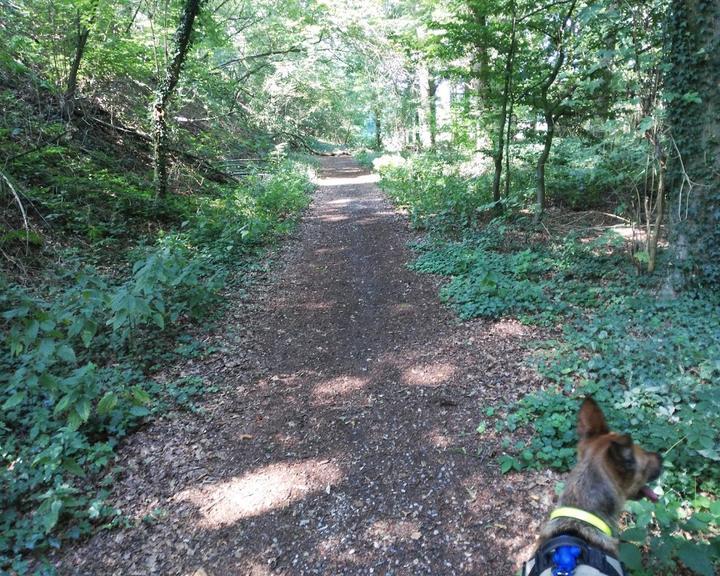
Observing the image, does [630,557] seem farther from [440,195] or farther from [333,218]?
[333,218]

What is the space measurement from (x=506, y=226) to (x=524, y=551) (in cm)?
741

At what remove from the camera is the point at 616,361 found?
440 centimetres

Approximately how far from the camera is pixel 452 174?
13414mm

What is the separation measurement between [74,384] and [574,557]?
4.23 meters

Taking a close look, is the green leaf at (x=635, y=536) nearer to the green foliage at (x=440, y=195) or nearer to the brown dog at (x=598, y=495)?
the brown dog at (x=598, y=495)

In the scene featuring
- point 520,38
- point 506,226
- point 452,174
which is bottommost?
point 506,226

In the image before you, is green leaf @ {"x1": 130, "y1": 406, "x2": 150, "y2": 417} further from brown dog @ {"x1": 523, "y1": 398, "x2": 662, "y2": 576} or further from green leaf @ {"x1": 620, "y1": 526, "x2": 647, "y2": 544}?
green leaf @ {"x1": 620, "y1": 526, "x2": 647, "y2": 544}

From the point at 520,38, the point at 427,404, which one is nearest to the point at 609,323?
the point at 427,404

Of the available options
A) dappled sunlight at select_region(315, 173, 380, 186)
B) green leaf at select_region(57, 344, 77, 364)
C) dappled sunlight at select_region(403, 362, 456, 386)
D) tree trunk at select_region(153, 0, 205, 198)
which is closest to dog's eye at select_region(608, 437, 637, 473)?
dappled sunlight at select_region(403, 362, 456, 386)

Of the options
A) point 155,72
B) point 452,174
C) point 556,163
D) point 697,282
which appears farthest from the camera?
point 452,174

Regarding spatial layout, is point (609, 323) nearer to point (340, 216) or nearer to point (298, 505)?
point (298, 505)

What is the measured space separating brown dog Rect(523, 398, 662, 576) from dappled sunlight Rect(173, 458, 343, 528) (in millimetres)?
2054

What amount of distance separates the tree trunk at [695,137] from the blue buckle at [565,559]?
206 inches

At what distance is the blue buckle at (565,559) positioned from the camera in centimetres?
185
